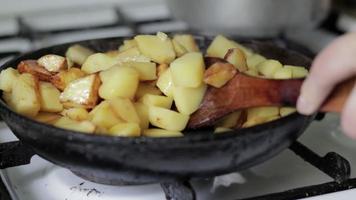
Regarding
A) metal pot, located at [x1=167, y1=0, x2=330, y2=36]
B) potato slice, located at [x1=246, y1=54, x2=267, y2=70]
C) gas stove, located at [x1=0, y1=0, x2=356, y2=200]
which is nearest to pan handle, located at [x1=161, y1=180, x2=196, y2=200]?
gas stove, located at [x1=0, y1=0, x2=356, y2=200]

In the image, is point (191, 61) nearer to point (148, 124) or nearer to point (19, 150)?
point (148, 124)

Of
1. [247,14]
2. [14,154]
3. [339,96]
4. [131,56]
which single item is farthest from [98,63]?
[247,14]

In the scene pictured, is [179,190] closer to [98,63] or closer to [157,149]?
[157,149]

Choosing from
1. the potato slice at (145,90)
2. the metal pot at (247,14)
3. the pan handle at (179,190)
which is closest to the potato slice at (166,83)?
the potato slice at (145,90)

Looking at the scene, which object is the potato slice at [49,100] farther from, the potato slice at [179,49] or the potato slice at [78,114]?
the potato slice at [179,49]

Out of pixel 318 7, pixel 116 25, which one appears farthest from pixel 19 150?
pixel 318 7

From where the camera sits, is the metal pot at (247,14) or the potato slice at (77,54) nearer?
the potato slice at (77,54)
